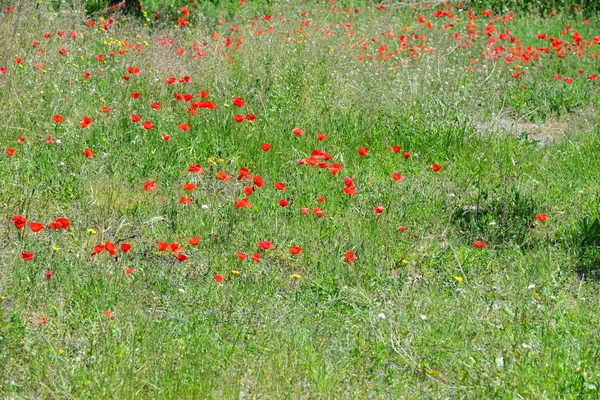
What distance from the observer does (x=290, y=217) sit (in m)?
4.89

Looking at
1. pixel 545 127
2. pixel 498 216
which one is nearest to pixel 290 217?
pixel 498 216

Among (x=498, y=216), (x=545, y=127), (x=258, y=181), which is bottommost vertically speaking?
(x=545, y=127)

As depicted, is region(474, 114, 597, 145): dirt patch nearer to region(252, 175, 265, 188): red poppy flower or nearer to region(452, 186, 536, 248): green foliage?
region(452, 186, 536, 248): green foliage

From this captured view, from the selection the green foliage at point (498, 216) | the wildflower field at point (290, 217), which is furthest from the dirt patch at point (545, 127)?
the green foliage at point (498, 216)

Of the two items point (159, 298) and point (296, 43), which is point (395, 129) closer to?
point (296, 43)

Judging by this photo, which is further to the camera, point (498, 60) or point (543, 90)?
point (498, 60)

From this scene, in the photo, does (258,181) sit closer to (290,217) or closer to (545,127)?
(290,217)

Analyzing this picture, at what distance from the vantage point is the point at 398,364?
3574mm

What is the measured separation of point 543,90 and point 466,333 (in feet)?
14.5

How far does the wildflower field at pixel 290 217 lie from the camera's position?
342cm

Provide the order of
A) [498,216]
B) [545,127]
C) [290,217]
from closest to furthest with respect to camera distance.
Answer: [290,217], [498,216], [545,127]

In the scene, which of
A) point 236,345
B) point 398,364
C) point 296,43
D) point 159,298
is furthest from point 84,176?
point 296,43

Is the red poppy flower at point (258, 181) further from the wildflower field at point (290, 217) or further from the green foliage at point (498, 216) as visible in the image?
the green foliage at point (498, 216)

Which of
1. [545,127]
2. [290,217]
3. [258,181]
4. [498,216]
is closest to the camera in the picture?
[258,181]
